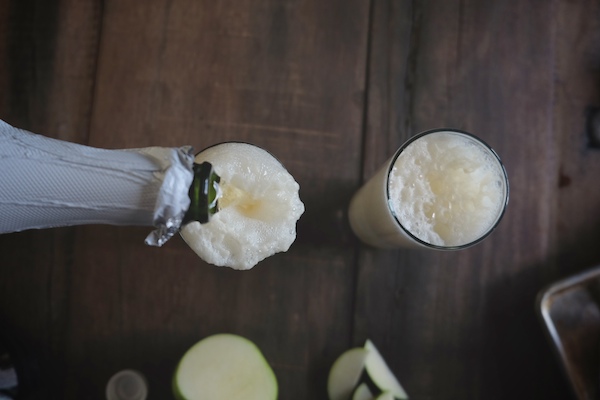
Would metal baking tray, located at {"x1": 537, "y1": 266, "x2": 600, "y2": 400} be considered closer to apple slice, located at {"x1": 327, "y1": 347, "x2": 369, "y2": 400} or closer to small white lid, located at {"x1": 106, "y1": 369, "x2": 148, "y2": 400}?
apple slice, located at {"x1": 327, "y1": 347, "x2": 369, "y2": 400}

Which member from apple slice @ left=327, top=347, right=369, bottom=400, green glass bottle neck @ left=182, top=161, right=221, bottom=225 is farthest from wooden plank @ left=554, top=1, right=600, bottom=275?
green glass bottle neck @ left=182, top=161, right=221, bottom=225

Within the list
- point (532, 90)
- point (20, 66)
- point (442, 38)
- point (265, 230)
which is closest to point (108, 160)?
point (265, 230)

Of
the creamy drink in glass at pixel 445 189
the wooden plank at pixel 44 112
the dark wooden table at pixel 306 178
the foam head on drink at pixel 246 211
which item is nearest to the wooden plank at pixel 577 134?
the dark wooden table at pixel 306 178

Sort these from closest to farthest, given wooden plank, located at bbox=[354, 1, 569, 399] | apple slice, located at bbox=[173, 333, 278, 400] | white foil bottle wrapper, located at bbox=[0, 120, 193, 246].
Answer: white foil bottle wrapper, located at bbox=[0, 120, 193, 246] < apple slice, located at bbox=[173, 333, 278, 400] < wooden plank, located at bbox=[354, 1, 569, 399]

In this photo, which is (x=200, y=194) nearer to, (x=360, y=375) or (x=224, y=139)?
(x=224, y=139)

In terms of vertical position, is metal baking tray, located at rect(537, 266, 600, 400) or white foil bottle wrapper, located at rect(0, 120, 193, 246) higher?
white foil bottle wrapper, located at rect(0, 120, 193, 246)

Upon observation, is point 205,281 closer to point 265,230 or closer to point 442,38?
point 265,230

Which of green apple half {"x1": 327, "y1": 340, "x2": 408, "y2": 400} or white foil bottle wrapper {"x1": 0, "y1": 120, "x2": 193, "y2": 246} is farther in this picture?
green apple half {"x1": 327, "y1": 340, "x2": 408, "y2": 400}

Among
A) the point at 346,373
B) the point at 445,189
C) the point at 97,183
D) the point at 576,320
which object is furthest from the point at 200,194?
the point at 576,320
